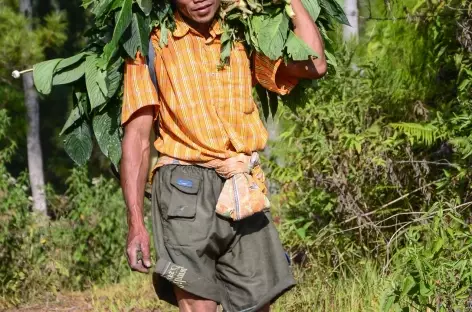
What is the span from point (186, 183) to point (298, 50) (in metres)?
0.72

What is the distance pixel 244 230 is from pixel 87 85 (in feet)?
2.95

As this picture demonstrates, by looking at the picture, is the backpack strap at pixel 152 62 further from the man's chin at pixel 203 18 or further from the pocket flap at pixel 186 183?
the pocket flap at pixel 186 183

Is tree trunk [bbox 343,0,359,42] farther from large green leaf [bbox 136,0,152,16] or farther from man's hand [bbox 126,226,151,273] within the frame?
man's hand [bbox 126,226,151,273]

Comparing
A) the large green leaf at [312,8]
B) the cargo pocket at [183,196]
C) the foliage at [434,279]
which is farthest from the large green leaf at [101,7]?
the foliage at [434,279]

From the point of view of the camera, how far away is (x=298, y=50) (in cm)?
463

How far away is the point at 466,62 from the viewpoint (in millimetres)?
7203

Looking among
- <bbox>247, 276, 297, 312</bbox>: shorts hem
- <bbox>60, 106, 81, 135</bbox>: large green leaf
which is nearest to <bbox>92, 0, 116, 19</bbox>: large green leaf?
<bbox>60, 106, 81, 135</bbox>: large green leaf

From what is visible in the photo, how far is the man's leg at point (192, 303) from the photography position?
4594 millimetres

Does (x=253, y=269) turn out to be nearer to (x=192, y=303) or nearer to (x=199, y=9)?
(x=192, y=303)

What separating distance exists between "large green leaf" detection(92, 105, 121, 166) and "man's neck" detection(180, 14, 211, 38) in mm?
494

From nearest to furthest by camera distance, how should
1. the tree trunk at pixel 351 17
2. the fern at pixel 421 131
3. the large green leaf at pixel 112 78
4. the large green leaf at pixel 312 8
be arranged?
the large green leaf at pixel 112 78 < the large green leaf at pixel 312 8 < the fern at pixel 421 131 < the tree trunk at pixel 351 17

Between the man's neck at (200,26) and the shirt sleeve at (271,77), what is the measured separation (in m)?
0.25

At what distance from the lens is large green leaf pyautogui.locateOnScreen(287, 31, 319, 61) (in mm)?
4617

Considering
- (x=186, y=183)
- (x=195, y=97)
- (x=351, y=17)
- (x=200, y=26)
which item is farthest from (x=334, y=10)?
(x=351, y=17)
